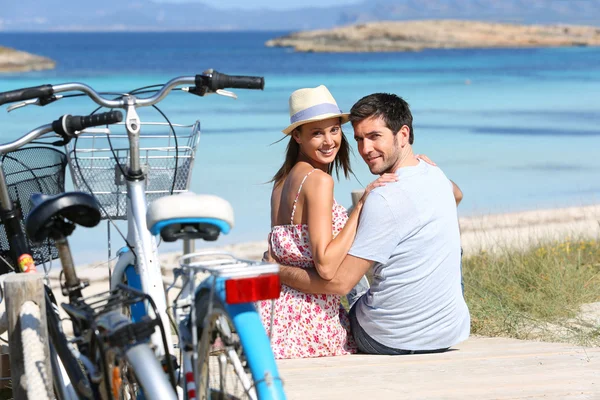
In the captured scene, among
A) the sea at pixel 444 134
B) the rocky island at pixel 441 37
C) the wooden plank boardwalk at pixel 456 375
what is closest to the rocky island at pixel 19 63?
the sea at pixel 444 134

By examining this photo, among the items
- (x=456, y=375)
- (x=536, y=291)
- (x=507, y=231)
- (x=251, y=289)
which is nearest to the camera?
(x=251, y=289)

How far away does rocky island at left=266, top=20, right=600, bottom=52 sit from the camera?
307 feet

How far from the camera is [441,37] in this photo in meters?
99.1

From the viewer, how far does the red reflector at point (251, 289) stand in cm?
256

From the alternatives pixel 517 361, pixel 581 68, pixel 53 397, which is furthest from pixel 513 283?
pixel 581 68

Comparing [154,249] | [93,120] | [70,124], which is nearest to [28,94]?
[70,124]

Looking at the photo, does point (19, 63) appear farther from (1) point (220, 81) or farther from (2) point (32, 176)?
(1) point (220, 81)

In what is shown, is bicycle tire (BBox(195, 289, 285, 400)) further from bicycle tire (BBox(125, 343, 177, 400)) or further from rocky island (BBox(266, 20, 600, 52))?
rocky island (BBox(266, 20, 600, 52))

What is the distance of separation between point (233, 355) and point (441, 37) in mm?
99123

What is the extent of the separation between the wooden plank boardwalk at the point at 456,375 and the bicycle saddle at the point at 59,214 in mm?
1181

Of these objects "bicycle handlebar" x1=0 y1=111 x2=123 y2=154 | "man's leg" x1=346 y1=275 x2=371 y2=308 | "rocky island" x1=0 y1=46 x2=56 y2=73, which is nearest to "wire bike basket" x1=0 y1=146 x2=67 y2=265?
"bicycle handlebar" x1=0 y1=111 x2=123 y2=154

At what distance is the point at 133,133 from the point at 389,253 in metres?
1.46

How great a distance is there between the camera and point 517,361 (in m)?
4.07

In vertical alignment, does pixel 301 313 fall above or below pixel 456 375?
above
